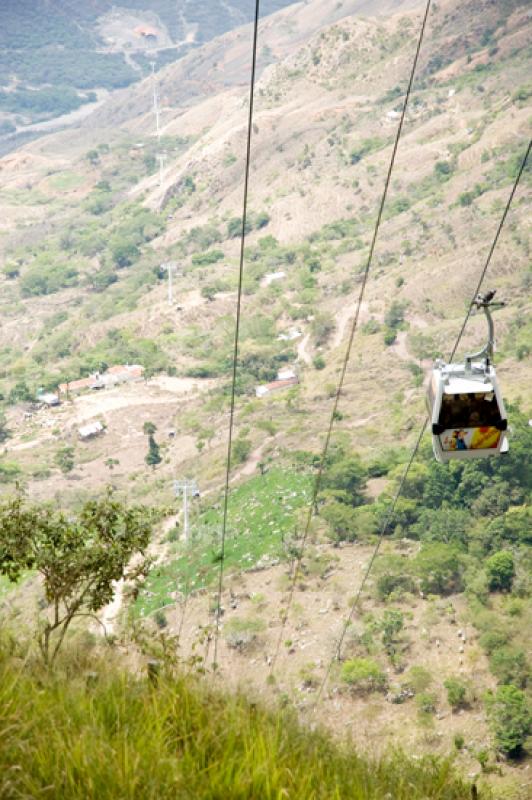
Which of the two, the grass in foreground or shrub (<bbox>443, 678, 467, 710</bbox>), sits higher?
the grass in foreground

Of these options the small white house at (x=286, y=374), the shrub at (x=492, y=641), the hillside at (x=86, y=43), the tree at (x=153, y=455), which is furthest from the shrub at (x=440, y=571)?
the hillside at (x=86, y=43)

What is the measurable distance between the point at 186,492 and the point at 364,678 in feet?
45.9

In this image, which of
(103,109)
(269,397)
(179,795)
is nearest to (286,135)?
(269,397)

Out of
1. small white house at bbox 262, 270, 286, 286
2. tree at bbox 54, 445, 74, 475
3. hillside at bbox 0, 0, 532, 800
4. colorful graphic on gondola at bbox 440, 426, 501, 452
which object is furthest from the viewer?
small white house at bbox 262, 270, 286, 286

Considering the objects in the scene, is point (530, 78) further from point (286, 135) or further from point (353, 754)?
point (353, 754)

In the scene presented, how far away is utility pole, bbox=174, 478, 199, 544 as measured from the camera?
3253 centimetres

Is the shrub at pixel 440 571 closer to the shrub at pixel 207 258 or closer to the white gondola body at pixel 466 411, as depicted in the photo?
the white gondola body at pixel 466 411

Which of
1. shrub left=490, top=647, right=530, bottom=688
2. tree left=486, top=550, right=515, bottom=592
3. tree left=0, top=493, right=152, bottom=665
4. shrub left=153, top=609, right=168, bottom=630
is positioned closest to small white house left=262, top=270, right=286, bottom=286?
shrub left=153, top=609, right=168, bottom=630

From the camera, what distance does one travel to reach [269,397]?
4538cm

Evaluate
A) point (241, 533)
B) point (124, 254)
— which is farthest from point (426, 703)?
point (124, 254)

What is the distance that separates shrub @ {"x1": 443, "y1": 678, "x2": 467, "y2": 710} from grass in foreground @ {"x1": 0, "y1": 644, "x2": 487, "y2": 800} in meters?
17.4

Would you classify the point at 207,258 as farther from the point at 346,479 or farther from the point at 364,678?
the point at 364,678

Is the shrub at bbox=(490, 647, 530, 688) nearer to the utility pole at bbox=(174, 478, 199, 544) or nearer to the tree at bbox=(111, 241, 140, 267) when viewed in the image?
the utility pole at bbox=(174, 478, 199, 544)

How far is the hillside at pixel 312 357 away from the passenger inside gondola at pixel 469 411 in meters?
2.04
